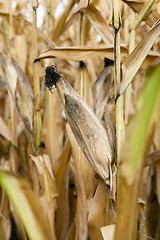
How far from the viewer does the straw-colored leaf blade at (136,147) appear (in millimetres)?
165

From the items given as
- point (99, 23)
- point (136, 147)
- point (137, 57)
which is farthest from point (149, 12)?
point (136, 147)

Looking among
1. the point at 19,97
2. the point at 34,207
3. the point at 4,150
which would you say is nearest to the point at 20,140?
the point at 4,150

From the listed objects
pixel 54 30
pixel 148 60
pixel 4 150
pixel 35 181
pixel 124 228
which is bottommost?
pixel 124 228

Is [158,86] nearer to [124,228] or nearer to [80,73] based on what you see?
[124,228]

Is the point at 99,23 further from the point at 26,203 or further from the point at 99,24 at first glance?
the point at 26,203

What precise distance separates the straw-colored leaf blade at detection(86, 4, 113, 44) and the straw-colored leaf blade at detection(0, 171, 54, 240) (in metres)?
0.41

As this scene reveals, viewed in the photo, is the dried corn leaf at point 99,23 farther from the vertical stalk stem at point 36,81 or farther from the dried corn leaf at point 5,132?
the dried corn leaf at point 5,132

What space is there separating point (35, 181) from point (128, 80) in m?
0.33

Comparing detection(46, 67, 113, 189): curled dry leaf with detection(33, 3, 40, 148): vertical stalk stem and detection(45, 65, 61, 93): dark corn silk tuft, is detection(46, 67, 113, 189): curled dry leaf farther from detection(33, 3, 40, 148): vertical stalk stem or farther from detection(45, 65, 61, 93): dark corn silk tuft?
detection(33, 3, 40, 148): vertical stalk stem

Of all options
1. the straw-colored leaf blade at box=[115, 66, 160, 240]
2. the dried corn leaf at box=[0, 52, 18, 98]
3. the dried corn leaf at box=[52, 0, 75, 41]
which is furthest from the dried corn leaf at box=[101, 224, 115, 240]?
the dried corn leaf at box=[52, 0, 75, 41]

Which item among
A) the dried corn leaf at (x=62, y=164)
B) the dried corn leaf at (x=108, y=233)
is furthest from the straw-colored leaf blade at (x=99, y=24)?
the dried corn leaf at (x=108, y=233)

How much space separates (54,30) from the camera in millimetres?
700

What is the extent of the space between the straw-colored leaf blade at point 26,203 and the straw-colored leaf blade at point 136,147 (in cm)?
7

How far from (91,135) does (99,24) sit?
29cm
